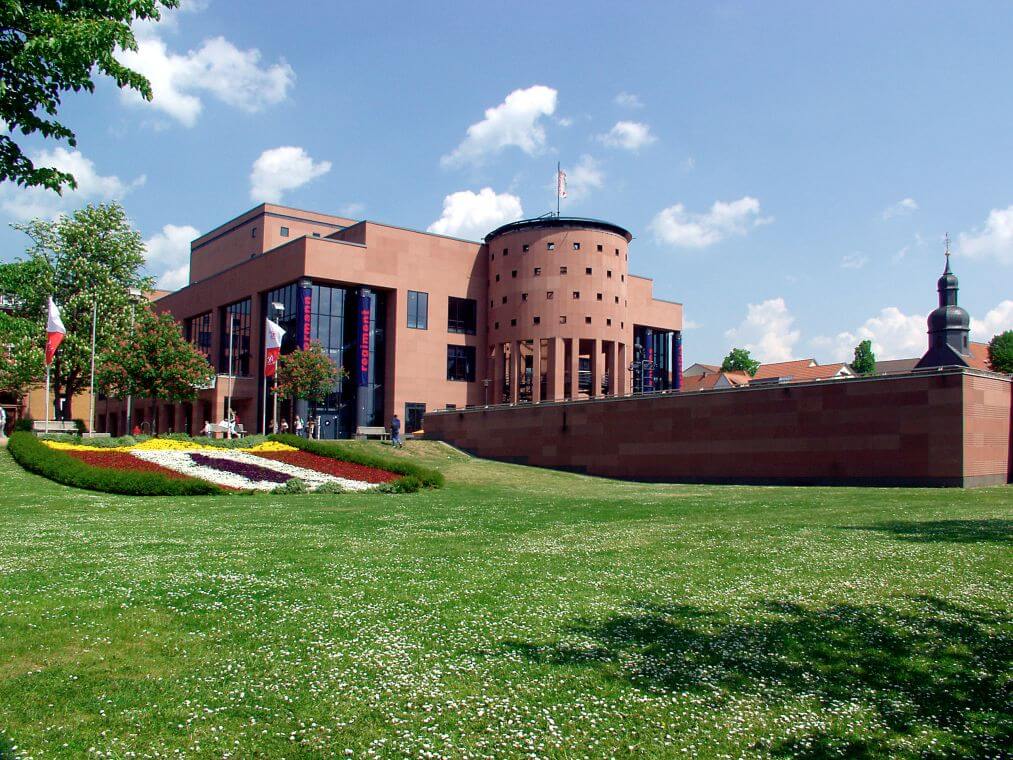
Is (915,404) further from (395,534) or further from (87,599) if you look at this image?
(87,599)

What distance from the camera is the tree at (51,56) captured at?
341 inches

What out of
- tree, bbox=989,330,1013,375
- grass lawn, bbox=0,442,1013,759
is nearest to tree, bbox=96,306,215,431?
grass lawn, bbox=0,442,1013,759

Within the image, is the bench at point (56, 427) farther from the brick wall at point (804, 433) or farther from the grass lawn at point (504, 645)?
the grass lawn at point (504, 645)

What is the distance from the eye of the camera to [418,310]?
69875 mm

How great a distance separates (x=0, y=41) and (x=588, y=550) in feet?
34.7

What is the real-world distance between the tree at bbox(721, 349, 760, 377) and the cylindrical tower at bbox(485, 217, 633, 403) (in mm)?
62029

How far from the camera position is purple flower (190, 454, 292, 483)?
1226 inches

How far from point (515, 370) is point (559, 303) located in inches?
291

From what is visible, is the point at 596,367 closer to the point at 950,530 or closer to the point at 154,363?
the point at 154,363

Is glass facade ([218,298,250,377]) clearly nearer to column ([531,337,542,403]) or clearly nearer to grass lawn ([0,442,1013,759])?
column ([531,337,542,403])

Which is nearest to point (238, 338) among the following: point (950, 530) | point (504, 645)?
point (950, 530)

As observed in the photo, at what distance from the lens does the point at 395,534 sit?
592 inches

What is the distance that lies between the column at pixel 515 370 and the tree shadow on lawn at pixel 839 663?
61.8 metres

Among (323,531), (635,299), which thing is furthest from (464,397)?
(323,531)
